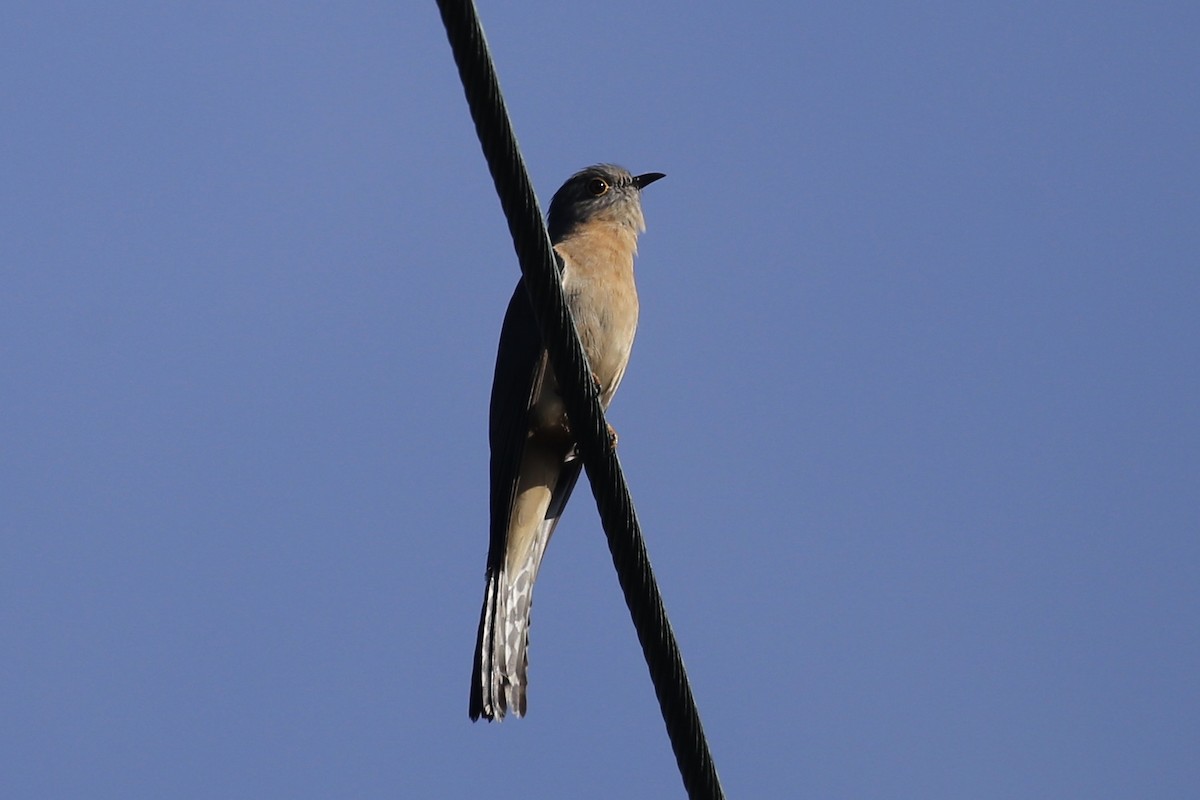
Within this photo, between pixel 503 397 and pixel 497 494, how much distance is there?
0.49 m

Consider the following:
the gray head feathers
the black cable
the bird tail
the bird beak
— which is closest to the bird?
the bird tail

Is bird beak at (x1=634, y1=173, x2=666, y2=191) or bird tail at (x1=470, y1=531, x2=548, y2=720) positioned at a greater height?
bird beak at (x1=634, y1=173, x2=666, y2=191)

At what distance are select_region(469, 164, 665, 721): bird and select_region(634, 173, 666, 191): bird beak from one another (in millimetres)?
923

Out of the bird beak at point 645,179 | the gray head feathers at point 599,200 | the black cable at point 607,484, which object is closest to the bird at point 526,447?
the gray head feathers at point 599,200

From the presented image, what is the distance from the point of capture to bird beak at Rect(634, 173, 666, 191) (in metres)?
7.92

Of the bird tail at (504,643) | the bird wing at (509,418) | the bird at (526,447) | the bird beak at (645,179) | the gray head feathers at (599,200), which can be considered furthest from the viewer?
the bird beak at (645,179)

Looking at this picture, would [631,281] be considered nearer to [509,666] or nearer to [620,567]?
[509,666]

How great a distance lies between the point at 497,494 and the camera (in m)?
5.93

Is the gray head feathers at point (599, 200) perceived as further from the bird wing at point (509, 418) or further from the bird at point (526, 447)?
the bird wing at point (509, 418)

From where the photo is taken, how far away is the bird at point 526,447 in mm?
5703

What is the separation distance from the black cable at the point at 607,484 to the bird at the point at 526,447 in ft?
5.18

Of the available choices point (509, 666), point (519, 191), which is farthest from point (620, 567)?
point (509, 666)

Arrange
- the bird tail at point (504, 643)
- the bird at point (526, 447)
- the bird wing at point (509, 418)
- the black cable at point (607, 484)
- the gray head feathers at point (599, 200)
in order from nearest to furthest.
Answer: the black cable at point (607, 484)
the bird tail at point (504, 643)
the bird at point (526, 447)
the bird wing at point (509, 418)
the gray head feathers at point (599, 200)

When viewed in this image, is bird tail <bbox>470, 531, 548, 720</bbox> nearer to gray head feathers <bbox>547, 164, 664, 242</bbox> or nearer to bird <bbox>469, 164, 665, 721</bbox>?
bird <bbox>469, 164, 665, 721</bbox>
